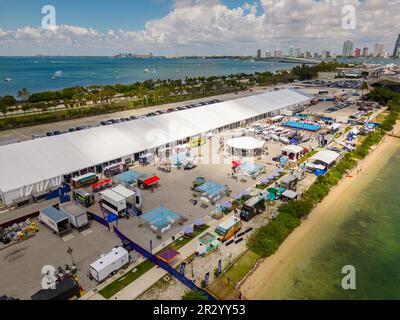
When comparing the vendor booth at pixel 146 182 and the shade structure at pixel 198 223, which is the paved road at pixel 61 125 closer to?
the vendor booth at pixel 146 182

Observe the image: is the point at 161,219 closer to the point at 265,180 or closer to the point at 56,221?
the point at 56,221

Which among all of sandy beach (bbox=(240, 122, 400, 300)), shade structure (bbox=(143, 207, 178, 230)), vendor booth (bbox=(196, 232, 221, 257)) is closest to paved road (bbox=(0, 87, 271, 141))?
shade structure (bbox=(143, 207, 178, 230))

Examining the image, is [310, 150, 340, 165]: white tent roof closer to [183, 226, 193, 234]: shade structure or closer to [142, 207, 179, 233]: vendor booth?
[183, 226, 193, 234]: shade structure

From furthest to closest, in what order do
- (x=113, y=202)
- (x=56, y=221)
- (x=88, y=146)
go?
1. (x=88, y=146)
2. (x=113, y=202)
3. (x=56, y=221)

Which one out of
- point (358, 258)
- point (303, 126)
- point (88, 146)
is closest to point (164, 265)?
point (358, 258)

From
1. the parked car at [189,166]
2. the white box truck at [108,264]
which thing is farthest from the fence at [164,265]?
the parked car at [189,166]
